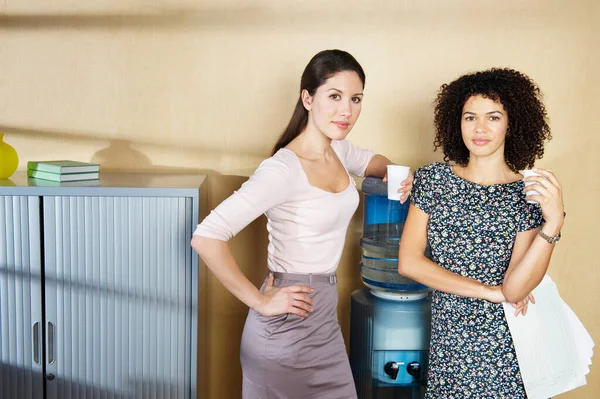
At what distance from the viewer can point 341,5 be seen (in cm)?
299

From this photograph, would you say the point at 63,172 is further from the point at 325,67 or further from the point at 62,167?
the point at 325,67

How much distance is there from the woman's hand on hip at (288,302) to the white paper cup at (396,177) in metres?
0.46

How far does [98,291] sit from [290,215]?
827mm

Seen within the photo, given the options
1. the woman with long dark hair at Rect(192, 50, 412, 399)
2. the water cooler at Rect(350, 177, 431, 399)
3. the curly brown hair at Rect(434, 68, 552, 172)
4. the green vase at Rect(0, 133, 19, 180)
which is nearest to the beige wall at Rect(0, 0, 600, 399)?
the water cooler at Rect(350, 177, 431, 399)

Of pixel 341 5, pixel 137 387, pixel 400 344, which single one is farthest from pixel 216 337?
pixel 341 5

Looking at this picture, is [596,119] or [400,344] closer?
[400,344]

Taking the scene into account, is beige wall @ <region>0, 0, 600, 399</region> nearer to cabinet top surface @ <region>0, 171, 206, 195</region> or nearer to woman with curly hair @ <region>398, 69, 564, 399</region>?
cabinet top surface @ <region>0, 171, 206, 195</region>

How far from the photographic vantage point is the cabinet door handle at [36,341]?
7.72ft

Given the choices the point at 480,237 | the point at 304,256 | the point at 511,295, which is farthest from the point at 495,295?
the point at 304,256

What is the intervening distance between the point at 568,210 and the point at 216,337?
73.2 inches

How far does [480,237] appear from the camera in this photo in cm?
212

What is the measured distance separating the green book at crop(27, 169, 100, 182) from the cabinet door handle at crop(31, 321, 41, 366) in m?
0.54

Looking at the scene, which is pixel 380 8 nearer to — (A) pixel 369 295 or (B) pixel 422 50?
(B) pixel 422 50

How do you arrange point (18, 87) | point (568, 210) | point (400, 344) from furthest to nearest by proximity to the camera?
point (568, 210) < point (18, 87) < point (400, 344)
